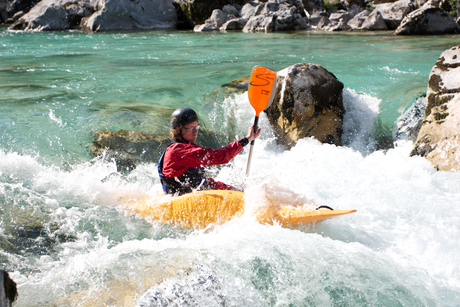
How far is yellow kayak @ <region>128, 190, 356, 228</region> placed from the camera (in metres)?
3.15

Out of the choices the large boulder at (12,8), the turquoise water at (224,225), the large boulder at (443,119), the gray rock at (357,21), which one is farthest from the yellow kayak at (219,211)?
the large boulder at (12,8)

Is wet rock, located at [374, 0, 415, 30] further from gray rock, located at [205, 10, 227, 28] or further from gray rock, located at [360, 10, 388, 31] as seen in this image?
gray rock, located at [205, 10, 227, 28]

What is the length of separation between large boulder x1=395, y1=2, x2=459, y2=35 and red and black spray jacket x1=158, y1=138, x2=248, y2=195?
1337 centimetres

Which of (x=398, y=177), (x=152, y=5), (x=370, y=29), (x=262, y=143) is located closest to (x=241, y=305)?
(x=398, y=177)

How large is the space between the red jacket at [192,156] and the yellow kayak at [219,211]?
0.25 meters

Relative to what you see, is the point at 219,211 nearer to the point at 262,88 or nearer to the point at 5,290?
the point at 262,88

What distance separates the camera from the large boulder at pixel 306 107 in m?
5.51

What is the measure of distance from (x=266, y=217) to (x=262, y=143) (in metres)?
2.59

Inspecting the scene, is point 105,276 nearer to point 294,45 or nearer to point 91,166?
point 91,166

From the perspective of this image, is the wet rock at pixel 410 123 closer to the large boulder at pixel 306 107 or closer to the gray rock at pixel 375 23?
the large boulder at pixel 306 107

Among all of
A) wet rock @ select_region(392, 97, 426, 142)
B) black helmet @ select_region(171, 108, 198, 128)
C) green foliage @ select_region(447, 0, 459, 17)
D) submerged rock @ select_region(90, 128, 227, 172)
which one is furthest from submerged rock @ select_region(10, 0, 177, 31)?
black helmet @ select_region(171, 108, 198, 128)

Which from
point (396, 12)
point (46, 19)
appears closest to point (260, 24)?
point (396, 12)

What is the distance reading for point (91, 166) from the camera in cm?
468

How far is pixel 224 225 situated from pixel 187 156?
0.68 meters
